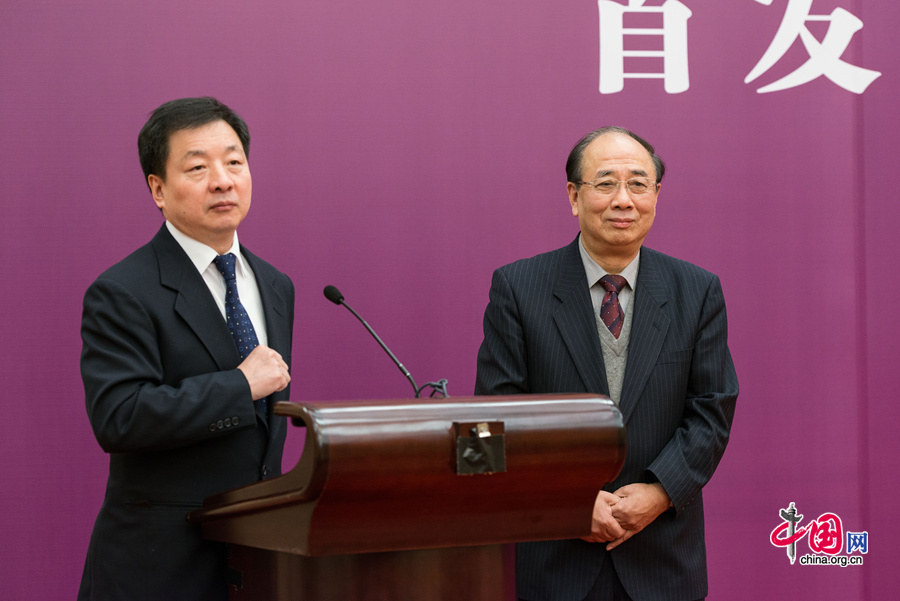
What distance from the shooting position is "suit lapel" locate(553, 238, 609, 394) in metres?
1.83

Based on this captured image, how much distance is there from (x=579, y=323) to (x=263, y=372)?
0.66 m

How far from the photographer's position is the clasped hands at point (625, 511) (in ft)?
5.62

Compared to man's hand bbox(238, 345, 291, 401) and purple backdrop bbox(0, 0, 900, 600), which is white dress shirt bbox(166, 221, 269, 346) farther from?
purple backdrop bbox(0, 0, 900, 600)

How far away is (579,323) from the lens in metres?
1.87

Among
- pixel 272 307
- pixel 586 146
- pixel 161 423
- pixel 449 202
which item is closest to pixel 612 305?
pixel 586 146

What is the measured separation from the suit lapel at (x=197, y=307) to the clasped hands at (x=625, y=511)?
679 millimetres

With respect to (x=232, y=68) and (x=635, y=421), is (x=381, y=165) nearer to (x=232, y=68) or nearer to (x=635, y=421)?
(x=232, y=68)

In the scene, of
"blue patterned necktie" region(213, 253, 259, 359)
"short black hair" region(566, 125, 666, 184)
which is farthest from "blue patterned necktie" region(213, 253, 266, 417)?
"short black hair" region(566, 125, 666, 184)

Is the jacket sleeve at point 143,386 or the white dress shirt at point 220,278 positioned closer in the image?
the jacket sleeve at point 143,386

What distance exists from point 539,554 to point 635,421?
30cm

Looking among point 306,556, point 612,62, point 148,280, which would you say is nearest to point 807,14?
point 612,62

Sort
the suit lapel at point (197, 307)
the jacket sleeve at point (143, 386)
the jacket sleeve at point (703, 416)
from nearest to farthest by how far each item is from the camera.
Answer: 1. the jacket sleeve at point (143, 386)
2. the suit lapel at point (197, 307)
3. the jacket sleeve at point (703, 416)

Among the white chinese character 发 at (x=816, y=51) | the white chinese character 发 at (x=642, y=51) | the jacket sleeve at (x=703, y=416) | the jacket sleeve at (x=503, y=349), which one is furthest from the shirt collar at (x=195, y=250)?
the white chinese character 发 at (x=816, y=51)

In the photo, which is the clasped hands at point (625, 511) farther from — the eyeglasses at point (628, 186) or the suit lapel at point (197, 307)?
the suit lapel at point (197, 307)
